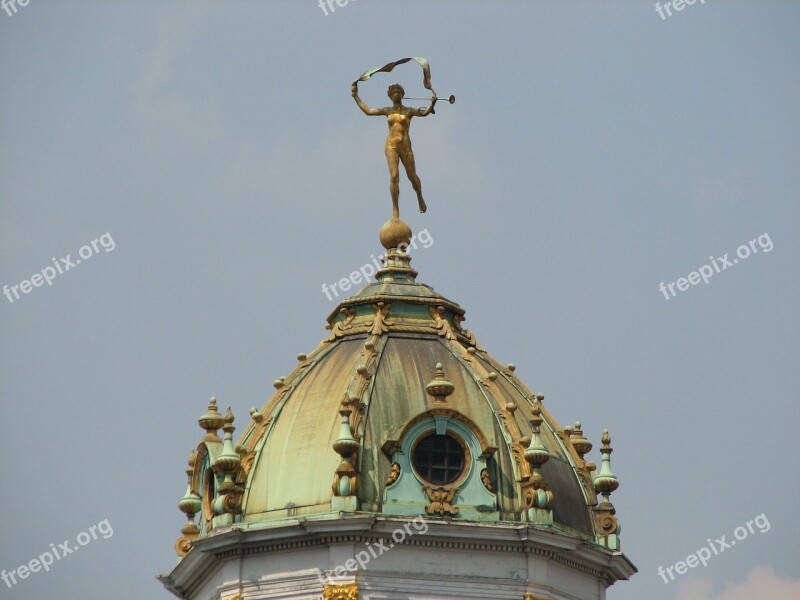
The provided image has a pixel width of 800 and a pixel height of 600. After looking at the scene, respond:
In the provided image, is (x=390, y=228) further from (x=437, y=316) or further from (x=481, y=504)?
(x=481, y=504)

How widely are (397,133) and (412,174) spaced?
4.08 feet

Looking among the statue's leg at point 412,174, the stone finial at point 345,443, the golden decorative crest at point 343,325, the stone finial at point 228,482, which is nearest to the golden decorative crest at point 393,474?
the stone finial at point 345,443

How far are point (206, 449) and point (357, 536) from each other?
19.4 ft

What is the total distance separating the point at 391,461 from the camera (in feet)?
280

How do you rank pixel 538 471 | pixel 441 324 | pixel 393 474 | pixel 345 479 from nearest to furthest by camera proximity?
pixel 345 479 < pixel 393 474 < pixel 538 471 < pixel 441 324

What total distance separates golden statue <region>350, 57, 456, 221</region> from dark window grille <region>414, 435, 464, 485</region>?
8264 mm

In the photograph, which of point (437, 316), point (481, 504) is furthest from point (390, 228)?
point (481, 504)

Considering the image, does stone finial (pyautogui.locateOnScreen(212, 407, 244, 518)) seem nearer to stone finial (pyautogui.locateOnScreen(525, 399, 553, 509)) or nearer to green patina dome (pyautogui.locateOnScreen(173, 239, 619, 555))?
green patina dome (pyautogui.locateOnScreen(173, 239, 619, 555))

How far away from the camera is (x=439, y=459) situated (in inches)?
3371

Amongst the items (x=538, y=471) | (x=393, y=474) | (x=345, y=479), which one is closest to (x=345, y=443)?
(x=345, y=479)

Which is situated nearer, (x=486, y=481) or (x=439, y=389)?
(x=486, y=481)

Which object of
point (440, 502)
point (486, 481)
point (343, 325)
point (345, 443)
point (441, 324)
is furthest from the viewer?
point (343, 325)

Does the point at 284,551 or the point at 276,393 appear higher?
the point at 276,393

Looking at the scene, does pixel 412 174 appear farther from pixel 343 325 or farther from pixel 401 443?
pixel 401 443
